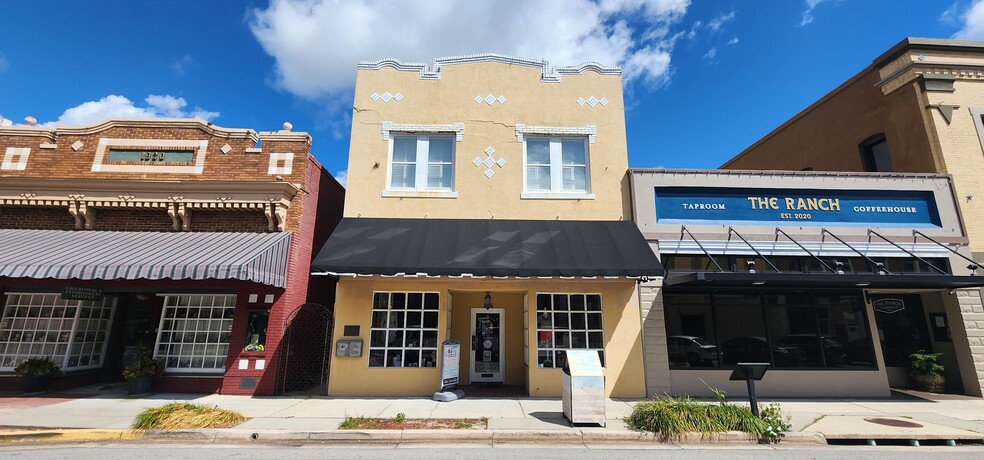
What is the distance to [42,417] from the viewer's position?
8.16 meters

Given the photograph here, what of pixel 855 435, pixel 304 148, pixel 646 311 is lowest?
pixel 855 435

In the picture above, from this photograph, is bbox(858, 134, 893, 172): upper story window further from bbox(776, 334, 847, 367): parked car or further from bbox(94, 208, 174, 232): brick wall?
bbox(94, 208, 174, 232): brick wall

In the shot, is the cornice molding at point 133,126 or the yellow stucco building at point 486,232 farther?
the cornice molding at point 133,126

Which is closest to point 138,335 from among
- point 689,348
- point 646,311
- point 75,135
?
point 75,135

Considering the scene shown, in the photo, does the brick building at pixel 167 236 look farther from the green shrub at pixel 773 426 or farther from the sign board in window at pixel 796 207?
the green shrub at pixel 773 426

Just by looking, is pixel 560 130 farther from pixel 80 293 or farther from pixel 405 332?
pixel 80 293

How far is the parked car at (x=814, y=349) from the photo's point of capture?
446 inches

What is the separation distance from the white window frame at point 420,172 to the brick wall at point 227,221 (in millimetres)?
3286

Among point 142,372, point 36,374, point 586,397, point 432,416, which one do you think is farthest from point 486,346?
point 36,374

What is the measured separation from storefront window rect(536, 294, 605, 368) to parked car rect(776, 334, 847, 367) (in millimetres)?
4775

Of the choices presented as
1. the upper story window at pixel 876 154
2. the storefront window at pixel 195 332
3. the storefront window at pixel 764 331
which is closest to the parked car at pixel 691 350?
the storefront window at pixel 764 331

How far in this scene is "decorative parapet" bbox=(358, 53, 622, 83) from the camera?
12.9 meters

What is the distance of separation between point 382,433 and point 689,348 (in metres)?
7.90

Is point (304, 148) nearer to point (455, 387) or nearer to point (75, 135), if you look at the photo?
point (75, 135)
